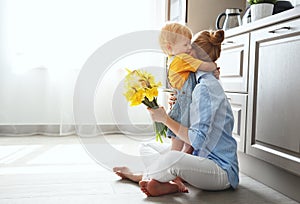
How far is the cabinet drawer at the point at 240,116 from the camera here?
1.57 m

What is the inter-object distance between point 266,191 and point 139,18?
5.99ft

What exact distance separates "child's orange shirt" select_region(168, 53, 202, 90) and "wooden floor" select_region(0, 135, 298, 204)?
0.45 metres

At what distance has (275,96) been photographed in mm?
1346

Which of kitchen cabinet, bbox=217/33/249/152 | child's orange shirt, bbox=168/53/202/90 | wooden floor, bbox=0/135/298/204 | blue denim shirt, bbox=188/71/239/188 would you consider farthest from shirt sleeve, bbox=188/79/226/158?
kitchen cabinet, bbox=217/33/249/152

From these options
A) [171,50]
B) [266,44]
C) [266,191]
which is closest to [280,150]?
[266,191]

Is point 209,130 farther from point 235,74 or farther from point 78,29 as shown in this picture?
point 78,29

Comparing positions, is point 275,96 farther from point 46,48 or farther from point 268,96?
point 46,48

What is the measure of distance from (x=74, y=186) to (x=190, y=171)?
488 millimetres

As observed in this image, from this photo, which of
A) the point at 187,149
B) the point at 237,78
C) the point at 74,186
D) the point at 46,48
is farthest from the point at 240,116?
the point at 46,48

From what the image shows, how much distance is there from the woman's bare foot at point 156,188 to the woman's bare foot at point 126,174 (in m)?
0.14

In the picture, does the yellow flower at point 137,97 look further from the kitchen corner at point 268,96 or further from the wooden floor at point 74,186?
the kitchen corner at point 268,96

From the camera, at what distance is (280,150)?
132 centimetres

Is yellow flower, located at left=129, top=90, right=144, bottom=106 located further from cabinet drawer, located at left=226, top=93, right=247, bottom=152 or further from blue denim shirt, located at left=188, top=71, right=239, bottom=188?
cabinet drawer, located at left=226, top=93, right=247, bottom=152

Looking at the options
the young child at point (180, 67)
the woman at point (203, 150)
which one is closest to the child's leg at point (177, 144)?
the young child at point (180, 67)
